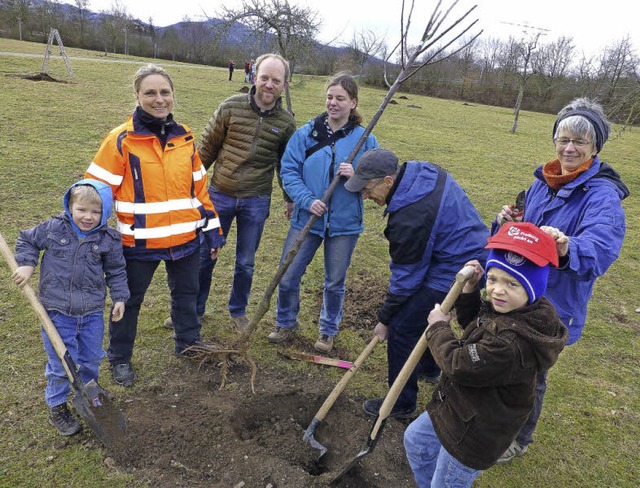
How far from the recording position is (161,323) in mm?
4152

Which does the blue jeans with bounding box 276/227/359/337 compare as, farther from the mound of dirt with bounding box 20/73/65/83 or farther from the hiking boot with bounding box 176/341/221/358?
the mound of dirt with bounding box 20/73/65/83

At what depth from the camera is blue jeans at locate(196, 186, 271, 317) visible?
379 cm

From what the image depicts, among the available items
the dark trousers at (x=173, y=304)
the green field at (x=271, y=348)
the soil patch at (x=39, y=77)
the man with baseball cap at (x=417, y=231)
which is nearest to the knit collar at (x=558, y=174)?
the man with baseball cap at (x=417, y=231)

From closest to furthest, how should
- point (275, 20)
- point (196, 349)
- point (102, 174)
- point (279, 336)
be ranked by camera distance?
point (102, 174), point (196, 349), point (279, 336), point (275, 20)

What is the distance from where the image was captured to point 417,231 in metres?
2.68

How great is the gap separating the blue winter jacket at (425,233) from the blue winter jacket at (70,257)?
1.70 metres

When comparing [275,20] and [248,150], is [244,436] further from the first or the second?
[275,20]

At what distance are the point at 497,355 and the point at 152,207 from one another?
7.24 ft

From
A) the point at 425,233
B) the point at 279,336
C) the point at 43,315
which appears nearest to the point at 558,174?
the point at 425,233

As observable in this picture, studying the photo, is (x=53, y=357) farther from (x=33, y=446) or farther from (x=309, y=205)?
(x=309, y=205)

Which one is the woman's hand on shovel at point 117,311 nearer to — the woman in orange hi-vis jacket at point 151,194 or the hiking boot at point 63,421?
the woman in orange hi-vis jacket at point 151,194

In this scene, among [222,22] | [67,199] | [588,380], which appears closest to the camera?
[67,199]

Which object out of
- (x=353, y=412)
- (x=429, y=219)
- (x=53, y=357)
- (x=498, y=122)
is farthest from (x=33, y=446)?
(x=498, y=122)

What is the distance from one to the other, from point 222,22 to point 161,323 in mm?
8038
